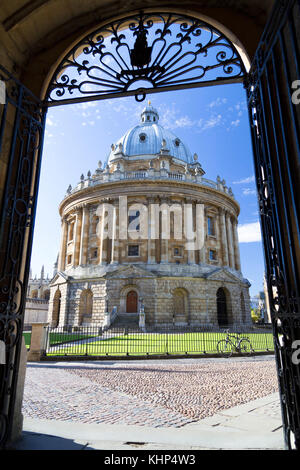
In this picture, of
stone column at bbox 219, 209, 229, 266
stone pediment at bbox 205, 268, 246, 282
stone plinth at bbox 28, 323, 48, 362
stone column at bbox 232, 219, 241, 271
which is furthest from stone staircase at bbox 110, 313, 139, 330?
stone column at bbox 232, 219, 241, 271

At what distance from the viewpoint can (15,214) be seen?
3990mm

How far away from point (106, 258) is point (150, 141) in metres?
21.7

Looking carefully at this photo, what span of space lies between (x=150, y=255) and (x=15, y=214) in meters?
29.8

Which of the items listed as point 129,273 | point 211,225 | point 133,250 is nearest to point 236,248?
point 211,225

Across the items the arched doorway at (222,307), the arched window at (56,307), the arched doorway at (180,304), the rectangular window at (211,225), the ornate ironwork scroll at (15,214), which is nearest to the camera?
the ornate ironwork scroll at (15,214)

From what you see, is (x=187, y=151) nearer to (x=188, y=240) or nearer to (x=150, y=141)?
(x=150, y=141)

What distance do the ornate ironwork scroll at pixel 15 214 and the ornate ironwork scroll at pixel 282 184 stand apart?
310 centimetres

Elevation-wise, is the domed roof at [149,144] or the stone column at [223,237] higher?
the domed roof at [149,144]

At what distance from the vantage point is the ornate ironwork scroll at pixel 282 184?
293 cm

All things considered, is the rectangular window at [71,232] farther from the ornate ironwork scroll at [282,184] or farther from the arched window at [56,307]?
the ornate ironwork scroll at [282,184]

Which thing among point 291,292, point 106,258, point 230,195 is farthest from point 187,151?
point 291,292

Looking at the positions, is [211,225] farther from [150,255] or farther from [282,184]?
[282,184]

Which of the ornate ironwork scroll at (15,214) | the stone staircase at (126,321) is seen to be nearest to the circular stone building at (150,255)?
the stone staircase at (126,321)

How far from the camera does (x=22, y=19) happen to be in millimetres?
4098
